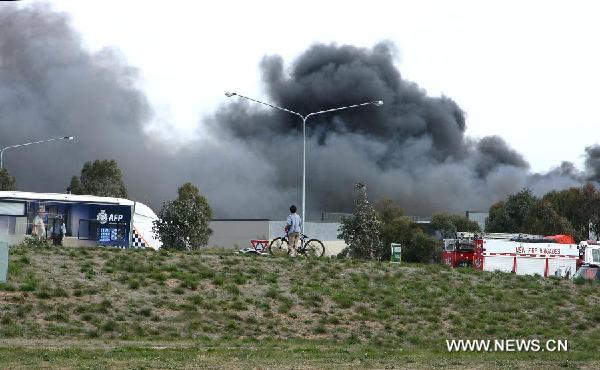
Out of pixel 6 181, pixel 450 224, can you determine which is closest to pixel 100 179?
pixel 6 181

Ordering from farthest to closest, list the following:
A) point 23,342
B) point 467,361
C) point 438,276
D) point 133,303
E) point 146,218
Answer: point 146,218 → point 438,276 → point 133,303 → point 23,342 → point 467,361

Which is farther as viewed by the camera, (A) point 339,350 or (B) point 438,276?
(B) point 438,276

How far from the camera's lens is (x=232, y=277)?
33.0 meters

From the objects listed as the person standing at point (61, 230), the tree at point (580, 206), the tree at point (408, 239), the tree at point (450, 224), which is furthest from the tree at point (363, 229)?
the tree at point (450, 224)

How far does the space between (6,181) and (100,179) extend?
43.2 feet

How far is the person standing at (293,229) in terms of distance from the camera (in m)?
37.2

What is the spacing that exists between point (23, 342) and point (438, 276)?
53.3 ft

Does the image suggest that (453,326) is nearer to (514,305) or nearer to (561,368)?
(514,305)

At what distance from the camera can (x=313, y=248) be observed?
39844mm

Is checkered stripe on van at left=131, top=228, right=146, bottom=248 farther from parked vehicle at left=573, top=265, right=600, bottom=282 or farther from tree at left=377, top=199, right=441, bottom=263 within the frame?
tree at left=377, top=199, right=441, bottom=263

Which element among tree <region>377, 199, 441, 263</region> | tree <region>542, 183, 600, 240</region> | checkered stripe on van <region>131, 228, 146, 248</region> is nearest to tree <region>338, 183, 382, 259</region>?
checkered stripe on van <region>131, 228, 146, 248</region>

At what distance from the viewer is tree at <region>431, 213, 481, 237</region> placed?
108 metres

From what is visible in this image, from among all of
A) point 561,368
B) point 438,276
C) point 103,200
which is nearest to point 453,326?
point 438,276

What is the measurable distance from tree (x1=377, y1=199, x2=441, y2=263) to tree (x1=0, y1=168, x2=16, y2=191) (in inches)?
1386
